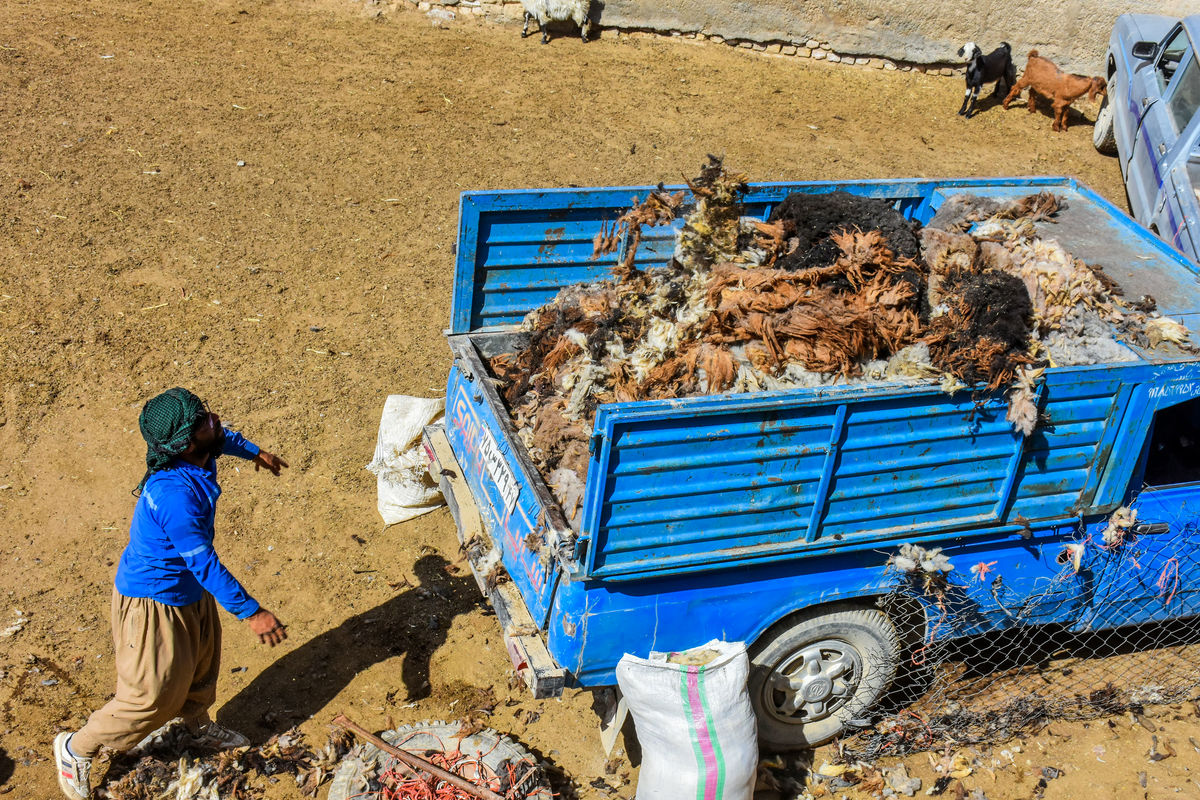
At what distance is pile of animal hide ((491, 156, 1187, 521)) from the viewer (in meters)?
3.92

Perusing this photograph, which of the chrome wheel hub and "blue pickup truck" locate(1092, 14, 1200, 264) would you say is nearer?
the chrome wheel hub

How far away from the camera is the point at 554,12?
1140 centimetres

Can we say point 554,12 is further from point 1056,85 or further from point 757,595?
point 757,595

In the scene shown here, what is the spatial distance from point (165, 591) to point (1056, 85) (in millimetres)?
11384

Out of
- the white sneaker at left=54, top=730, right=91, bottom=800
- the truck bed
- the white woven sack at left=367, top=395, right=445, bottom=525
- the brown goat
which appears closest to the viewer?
the truck bed

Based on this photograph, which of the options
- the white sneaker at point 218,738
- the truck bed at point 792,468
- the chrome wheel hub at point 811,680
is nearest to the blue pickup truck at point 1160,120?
the truck bed at point 792,468

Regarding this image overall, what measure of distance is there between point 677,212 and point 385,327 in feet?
9.72

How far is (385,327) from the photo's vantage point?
7.00 metres

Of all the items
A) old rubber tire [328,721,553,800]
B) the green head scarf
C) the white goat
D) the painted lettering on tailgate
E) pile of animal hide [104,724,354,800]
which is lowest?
pile of animal hide [104,724,354,800]

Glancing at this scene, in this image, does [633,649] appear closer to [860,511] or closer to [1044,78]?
[860,511]

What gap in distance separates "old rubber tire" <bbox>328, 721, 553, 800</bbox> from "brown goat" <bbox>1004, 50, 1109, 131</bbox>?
1060 cm

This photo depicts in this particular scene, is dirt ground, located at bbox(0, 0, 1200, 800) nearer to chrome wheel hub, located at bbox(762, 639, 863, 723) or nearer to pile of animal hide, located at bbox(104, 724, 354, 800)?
pile of animal hide, located at bbox(104, 724, 354, 800)

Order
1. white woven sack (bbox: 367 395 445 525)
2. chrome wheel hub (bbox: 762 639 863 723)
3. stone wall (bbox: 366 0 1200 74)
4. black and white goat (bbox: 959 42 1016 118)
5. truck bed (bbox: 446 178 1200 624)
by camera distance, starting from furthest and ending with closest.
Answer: stone wall (bbox: 366 0 1200 74) < black and white goat (bbox: 959 42 1016 118) < white woven sack (bbox: 367 395 445 525) < chrome wheel hub (bbox: 762 639 863 723) < truck bed (bbox: 446 178 1200 624)

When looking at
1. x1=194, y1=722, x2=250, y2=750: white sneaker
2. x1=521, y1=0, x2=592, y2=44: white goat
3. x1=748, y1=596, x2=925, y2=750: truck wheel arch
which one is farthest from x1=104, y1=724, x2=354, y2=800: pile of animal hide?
x1=521, y1=0, x2=592, y2=44: white goat
